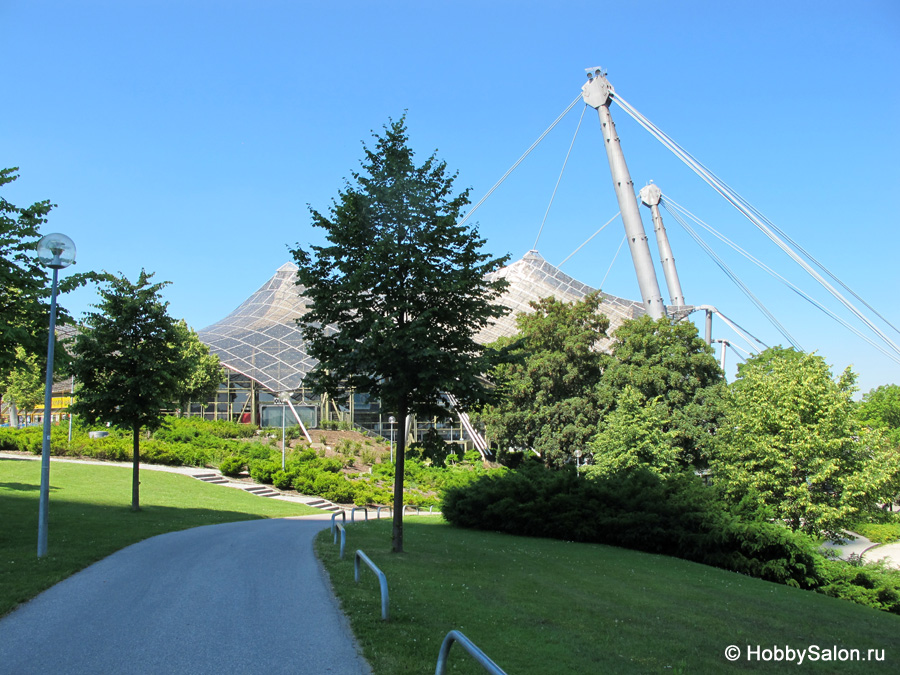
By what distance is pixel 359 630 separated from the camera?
6883 millimetres

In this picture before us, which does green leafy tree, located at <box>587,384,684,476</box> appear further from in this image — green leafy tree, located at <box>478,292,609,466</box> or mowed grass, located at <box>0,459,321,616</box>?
mowed grass, located at <box>0,459,321,616</box>

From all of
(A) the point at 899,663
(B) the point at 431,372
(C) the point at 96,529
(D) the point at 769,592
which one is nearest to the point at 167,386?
(C) the point at 96,529

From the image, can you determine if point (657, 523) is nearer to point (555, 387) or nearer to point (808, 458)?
point (808, 458)

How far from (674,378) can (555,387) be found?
707 cm

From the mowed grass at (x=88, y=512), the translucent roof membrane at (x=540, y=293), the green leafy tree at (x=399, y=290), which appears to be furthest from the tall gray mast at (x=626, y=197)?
the green leafy tree at (x=399, y=290)

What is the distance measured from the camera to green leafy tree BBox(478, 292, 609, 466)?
35.1 metres

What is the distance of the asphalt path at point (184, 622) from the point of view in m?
6.07

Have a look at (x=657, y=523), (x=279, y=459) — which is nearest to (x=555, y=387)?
(x=279, y=459)

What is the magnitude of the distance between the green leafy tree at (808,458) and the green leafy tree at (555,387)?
11.4 m

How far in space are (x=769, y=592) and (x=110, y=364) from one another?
19.4m

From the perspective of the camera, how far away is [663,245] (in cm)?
5300

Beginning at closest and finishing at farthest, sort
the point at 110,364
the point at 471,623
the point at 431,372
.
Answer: the point at 471,623, the point at 431,372, the point at 110,364

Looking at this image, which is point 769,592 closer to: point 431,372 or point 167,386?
point 431,372

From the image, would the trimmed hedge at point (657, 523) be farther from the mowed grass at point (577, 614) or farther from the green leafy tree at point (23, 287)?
the green leafy tree at point (23, 287)
